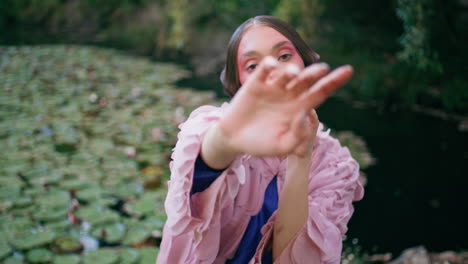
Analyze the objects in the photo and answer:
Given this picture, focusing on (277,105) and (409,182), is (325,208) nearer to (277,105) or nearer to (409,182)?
(277,105)

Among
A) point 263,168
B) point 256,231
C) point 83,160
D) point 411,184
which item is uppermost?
point 263,168

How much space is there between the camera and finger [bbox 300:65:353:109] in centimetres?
60

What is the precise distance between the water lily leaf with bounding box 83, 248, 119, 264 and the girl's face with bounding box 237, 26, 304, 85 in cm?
123

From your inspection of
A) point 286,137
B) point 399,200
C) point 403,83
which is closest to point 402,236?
point 399,200

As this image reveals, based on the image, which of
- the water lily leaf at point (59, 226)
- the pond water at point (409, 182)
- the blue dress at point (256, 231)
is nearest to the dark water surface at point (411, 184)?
the pond water at point (409, 182)

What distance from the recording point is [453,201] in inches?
103

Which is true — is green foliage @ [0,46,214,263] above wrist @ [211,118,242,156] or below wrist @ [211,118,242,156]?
below

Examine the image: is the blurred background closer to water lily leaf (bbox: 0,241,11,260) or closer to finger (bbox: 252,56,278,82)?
water lily leaf (bbox: 0,241,11,260)

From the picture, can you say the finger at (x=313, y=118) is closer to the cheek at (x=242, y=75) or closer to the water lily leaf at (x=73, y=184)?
the cheek at (x=242, y=75)

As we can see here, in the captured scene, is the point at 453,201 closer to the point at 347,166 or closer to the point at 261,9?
the point at 347,166

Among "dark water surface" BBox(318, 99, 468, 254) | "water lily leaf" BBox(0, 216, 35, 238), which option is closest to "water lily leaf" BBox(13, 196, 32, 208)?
"water lily leaf" BBox(0, 216, 35, 238)

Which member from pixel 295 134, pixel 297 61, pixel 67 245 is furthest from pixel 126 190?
pixel 295 134

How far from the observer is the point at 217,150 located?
0.74 meters

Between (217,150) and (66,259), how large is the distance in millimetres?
1374
